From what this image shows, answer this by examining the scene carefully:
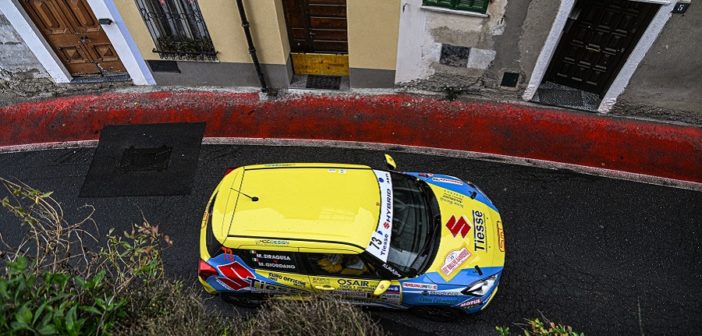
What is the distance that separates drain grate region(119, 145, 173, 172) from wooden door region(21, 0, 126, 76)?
2.32 m

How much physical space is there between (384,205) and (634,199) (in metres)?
4.62

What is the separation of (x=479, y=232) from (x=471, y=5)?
393 cm

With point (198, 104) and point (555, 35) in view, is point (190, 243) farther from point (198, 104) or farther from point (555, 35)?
point (555, 35)

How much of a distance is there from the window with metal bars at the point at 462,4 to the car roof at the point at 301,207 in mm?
3464


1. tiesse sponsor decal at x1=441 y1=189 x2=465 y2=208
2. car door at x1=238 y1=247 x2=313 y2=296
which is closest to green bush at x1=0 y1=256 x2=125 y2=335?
car door at x1=238 y1=247 x2=313 y2=296

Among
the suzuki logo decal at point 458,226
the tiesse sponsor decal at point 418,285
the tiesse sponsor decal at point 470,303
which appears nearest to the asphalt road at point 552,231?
the tiesse sponsor decal at point 470,303

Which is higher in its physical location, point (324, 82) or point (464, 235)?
point (464, 235)

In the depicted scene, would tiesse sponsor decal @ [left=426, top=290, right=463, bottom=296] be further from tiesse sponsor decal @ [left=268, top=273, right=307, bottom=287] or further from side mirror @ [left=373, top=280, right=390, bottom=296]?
tiesse sponsor decal @ [left=268, top=273, right=307, bottom=287]

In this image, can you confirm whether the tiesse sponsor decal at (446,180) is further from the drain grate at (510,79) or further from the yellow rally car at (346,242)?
the drain grate at (510,79)

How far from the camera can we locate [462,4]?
7.67m

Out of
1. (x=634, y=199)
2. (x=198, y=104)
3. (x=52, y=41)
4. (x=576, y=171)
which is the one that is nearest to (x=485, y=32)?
(x=576, y=171)

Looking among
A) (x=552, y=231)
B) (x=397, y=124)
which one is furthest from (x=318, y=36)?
(x=552, y=231)

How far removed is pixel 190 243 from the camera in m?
7.33

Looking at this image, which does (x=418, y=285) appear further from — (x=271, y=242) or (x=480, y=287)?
(x=271, y=242)
